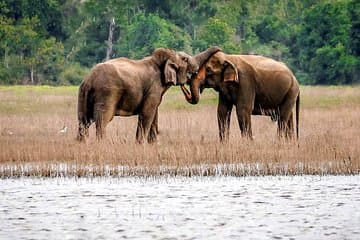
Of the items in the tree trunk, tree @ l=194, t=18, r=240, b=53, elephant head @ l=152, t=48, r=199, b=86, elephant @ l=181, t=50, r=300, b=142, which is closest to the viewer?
elephant @ l=181, t=50, r=300, b=142

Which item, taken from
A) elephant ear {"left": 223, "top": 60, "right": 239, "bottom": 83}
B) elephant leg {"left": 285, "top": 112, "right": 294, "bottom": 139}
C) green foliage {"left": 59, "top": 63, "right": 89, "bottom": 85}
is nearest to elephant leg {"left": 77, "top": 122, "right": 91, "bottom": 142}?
elephant ear {"left": 223, "top": 60, "right": 239, "bottom": 83}

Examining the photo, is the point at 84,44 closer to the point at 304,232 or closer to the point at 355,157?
the point at 355,157

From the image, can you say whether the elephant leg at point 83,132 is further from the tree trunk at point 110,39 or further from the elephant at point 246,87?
the tree trunk at point 110,39

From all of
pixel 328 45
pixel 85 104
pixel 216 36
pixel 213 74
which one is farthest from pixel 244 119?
pixel 216 36

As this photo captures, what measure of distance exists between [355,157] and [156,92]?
5.06 meters

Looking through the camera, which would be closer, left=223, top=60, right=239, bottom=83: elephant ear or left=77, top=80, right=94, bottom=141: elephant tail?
left=77, top=80, right=94, bottom=141: elephant tail

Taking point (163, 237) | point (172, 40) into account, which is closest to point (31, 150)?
point (163, 237)

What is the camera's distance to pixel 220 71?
70.2 ft

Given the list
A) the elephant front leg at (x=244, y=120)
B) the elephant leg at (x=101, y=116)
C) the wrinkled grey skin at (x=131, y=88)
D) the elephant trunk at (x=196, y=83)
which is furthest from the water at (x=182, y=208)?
the elephant trunk at (x=196, y=83)

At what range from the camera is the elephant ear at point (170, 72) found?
70.1ft

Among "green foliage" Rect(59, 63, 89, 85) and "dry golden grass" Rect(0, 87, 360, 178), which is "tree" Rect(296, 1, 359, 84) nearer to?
"green foliage" Rect(59, 63, 89, 85)

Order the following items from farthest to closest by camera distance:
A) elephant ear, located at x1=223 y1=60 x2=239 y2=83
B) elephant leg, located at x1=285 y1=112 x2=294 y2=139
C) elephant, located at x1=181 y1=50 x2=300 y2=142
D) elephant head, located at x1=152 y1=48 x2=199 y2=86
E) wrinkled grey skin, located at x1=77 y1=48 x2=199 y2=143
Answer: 1. elephant leg, located at x1=285 y1=112 x2=294 y2=139
2. elephant head, located at x1=152 y1=48 x2=199 y2=86
3. elephant, located at x1=181 y1=50 x2=300 y2=142
4. elephant ear, located at x1=223 y1=60 x2=239 y2=83
5. wrinkled grey skin, located at x1=77 y1=48 x2=199 y2=143

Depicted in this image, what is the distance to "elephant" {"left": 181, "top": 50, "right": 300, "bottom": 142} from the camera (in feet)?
70.1

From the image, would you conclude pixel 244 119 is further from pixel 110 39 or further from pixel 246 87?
pixel 110 39
